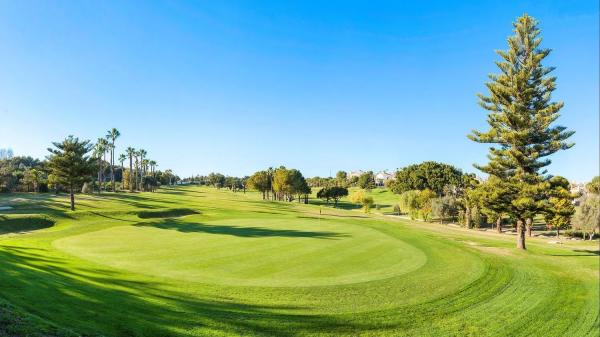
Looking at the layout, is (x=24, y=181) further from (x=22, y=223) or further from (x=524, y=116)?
(x=524, y=116)

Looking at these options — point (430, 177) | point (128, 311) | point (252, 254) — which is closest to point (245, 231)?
point (252, 254)

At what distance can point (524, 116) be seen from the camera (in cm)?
3002

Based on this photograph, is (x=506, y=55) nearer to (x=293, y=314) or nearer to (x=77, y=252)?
(x=293, y=314)

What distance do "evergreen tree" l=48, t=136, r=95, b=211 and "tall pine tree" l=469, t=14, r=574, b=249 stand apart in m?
51.7

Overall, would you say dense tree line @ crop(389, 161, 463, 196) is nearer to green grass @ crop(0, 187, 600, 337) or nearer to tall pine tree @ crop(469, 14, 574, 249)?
tall pine tree @ crop(469, 14, 574, 249)

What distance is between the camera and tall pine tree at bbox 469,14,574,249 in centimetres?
2948

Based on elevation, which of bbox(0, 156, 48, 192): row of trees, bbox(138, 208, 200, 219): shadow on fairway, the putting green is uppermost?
bbox(0, 156, 48, 192): row of trees

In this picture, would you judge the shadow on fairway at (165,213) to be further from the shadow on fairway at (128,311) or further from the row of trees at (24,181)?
the row of trees at (24,181)

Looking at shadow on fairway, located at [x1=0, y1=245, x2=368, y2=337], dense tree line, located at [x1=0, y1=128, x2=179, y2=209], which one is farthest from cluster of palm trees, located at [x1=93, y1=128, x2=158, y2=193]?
shadow on fairway, located at [x1=0, y1=245, x2=368, y2=337]

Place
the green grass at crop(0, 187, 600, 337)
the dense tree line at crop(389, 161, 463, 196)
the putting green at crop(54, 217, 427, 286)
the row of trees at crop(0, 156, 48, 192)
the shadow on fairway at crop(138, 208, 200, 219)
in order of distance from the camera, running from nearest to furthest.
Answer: the green grass at crop(0, 187, 600, 337) < the putting green at crop(54, 217, 427, 286) < the shadow on fairway at crop(138, 208, 200, 219) < the row of trees at crop(0, 156, 48, 192) < the dense tree line at crop(389, 161, 463, 196)

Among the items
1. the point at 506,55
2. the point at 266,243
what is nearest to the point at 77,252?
the point at 266,243

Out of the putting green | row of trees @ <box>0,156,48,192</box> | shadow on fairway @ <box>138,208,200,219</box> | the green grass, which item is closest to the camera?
the green grass

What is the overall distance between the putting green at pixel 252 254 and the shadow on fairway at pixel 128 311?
8.38 ft

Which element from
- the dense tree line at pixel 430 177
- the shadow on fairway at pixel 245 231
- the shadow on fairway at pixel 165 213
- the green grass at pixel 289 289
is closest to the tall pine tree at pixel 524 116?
the green grass at pixel 289 289
